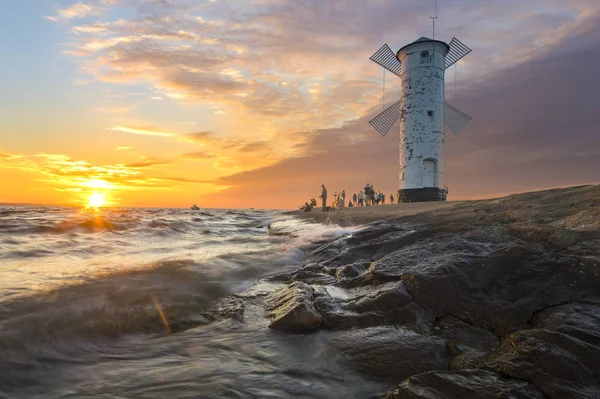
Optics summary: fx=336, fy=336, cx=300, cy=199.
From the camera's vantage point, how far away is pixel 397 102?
90.9 ft

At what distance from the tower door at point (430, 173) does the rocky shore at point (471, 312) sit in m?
16.9

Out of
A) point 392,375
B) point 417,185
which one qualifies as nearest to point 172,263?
point 392,375

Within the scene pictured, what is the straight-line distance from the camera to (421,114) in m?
22.3

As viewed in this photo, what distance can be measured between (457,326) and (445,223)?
409 centimetres

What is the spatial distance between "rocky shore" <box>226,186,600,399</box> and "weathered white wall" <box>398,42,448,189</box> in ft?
55.7

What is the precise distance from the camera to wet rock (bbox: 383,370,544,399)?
6.69 ft

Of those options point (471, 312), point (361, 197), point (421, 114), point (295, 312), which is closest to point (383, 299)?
point (471, 312)

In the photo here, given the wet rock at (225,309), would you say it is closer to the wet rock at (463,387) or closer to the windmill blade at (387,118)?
the wet rock at (463,387)

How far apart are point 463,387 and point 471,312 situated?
1.71 meters

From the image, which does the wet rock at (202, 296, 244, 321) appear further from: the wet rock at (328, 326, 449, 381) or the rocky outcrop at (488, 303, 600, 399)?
the rocky outcrop at (488, 303, 600, 399)

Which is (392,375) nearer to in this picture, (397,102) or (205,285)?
(205,285)

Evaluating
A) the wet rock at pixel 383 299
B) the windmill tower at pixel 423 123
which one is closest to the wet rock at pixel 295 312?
the wet rock at pixel 383 299

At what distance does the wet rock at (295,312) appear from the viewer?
369 centimetres

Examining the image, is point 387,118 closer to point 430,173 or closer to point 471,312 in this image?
point 430,173
